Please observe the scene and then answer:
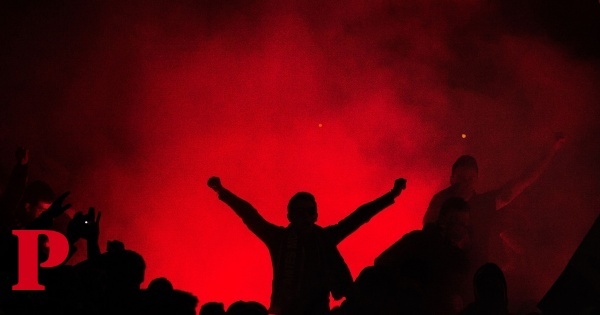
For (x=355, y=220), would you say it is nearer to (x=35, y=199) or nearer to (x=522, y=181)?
(x=522, y=181)

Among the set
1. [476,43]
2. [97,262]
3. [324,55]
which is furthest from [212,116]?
[97,262]

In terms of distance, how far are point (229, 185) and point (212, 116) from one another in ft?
2.70

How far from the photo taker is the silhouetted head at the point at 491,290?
4.49 meters

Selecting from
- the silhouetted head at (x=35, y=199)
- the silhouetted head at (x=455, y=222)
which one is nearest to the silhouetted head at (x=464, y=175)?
the silhouetted head at (x=455, y=222)

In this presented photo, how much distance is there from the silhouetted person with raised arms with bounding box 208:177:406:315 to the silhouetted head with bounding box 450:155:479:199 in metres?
1.79

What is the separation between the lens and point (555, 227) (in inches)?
332

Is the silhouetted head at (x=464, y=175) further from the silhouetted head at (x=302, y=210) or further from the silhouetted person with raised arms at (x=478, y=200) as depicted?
→ the silhouetted head at (x=302, y=210)

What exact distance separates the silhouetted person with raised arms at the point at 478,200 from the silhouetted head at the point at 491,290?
7.74 ft

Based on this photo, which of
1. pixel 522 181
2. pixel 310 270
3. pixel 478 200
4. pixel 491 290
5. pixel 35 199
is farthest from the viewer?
pixel 522 181

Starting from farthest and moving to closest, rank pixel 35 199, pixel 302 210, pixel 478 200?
pixel 478 200
pixel 35 199
pixel 302 210

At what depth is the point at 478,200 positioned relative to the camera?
7.34 m

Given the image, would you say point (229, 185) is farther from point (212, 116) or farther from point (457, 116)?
point (457, 116)

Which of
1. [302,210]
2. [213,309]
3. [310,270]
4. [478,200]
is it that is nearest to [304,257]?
[310,270]

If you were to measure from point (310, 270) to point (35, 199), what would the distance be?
2.82 metres
